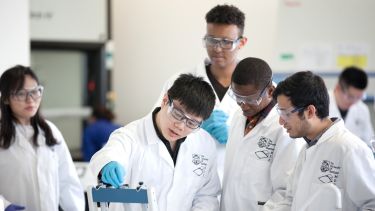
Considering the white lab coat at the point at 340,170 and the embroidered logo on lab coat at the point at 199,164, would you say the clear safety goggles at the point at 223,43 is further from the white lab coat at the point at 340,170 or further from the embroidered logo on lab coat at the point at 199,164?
the white lab coat at the point at 340,170

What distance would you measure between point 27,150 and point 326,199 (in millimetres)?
1383

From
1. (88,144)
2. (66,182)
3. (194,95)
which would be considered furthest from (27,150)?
(88,144)

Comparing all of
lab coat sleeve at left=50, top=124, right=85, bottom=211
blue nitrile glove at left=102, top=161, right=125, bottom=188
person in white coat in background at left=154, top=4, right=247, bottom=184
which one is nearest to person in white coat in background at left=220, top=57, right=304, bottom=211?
person in white coat in background at left=154, top=4, right=247, bottom=184

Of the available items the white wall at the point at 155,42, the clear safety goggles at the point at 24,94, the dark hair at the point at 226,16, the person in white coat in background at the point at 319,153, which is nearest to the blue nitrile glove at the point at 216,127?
the dark hair at the point at 226,16

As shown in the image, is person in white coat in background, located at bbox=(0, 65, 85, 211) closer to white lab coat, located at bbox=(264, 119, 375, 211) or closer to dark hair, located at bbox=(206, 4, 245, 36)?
dark hair, located at bbox=(206, 4, 245, 36)

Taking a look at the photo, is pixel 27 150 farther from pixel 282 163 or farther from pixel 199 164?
pixel 282 163

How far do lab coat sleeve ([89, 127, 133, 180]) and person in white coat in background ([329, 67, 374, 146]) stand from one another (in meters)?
Answer: 2.05

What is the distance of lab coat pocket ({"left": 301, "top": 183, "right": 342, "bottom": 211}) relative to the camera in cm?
135

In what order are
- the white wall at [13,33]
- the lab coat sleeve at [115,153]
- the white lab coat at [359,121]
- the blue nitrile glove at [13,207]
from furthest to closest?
the white lab coat at [359,121] < the white wall at [13,33] < the blue nitrile glove at [13,207] < the lab coat sleeve at [115,153]

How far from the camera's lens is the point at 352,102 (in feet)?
12.5

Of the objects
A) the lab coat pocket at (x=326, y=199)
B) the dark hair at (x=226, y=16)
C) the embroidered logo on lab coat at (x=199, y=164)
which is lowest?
the embroidered logo on lab coat at (x=199, y=164)

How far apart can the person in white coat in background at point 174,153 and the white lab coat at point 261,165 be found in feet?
0.26

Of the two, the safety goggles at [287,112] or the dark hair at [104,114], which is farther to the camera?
the dark hair at [104,114]

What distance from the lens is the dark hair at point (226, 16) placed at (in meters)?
A: 2.15
